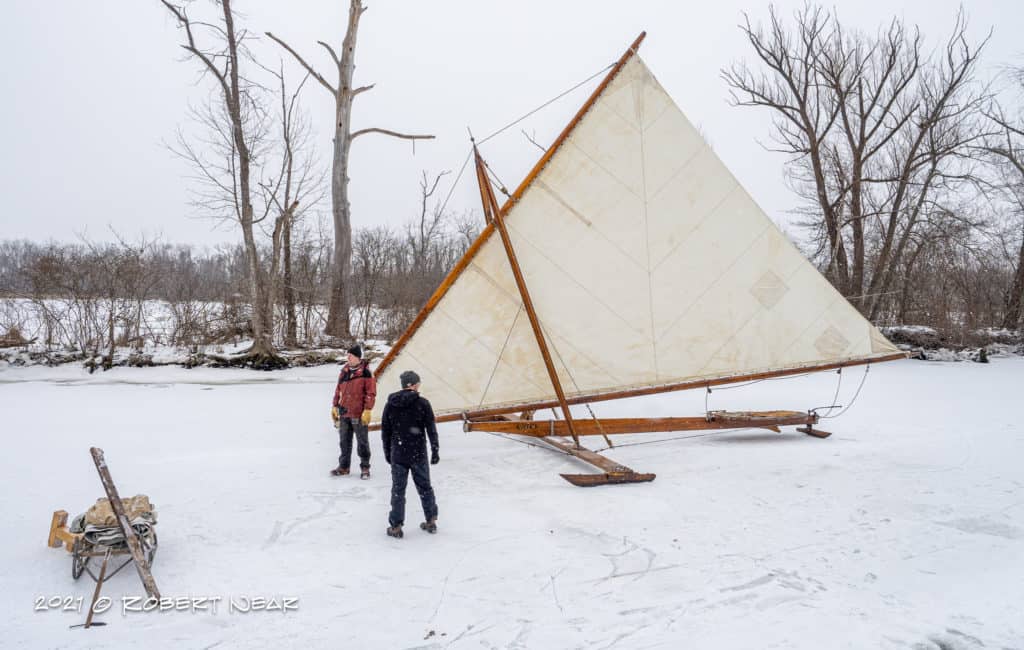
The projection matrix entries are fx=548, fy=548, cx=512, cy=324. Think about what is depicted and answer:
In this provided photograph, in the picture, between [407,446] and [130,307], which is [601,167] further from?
[130,307]

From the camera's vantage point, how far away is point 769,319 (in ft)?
22.8

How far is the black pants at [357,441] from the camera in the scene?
6.57 m

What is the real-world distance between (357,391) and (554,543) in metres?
3.01

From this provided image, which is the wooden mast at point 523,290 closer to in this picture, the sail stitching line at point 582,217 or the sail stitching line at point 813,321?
the sail stitching line at point 582,217

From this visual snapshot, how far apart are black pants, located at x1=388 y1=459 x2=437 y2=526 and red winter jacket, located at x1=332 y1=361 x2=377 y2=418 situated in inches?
64.5

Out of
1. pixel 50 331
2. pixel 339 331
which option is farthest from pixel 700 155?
pixel 50 331

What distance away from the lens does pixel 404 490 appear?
4.90m

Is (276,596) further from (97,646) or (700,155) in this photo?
(700,155)

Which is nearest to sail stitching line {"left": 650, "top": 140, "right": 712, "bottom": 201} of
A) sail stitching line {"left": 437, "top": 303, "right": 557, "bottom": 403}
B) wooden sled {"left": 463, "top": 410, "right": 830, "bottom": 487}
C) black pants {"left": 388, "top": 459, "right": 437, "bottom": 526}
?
sail stitching line {"left": 437, "top": 303, "right": 557, "bottom": 403}

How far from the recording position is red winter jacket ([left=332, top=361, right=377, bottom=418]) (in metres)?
6.48

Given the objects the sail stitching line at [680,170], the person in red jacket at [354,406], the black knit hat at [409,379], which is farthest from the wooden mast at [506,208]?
the sail stitching line at [680,170]

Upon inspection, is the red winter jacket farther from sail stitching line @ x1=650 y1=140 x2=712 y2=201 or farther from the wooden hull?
sail stitching line @ x1=650 y1=140 x2=712 y2=201

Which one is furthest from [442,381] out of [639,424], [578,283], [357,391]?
[639,424]

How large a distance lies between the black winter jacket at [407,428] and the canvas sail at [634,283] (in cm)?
123
